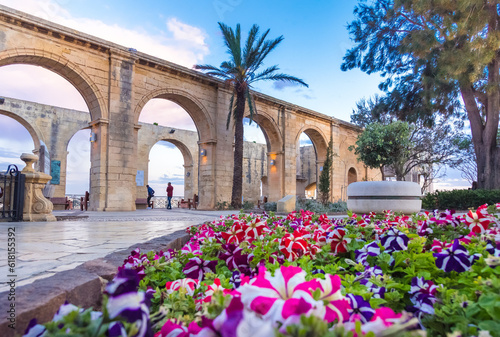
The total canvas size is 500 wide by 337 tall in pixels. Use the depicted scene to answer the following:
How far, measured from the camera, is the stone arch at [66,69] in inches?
371

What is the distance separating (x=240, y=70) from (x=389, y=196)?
1012 cm

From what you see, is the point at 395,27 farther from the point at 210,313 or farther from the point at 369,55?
the point at 210,313

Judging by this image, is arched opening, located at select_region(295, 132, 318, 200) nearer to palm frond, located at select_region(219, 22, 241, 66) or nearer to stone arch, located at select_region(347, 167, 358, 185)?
stone arch, located at select_region(347, 167, 358, 185)

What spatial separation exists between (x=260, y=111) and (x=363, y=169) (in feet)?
40.2

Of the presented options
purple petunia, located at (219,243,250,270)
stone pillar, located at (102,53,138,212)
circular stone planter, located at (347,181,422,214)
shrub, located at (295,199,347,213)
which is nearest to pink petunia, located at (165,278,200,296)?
purple petunia, located at (219,243,250,270)

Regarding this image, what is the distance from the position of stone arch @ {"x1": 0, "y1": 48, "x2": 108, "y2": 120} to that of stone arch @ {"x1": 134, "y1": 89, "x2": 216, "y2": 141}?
2335mm

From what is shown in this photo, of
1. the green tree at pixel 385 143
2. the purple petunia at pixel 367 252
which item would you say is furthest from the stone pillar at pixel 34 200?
the green tree at pixel 385 143

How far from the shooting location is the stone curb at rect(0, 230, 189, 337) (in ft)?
2.50

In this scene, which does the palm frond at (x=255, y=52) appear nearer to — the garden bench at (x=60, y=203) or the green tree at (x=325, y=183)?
Answer: the green tree at (x=325, y=183)

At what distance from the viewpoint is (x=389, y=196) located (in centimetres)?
496

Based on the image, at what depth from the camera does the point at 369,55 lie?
1527 cm

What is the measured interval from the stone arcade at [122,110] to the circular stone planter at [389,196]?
8.79 m

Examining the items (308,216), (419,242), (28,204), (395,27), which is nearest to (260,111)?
(395,27)

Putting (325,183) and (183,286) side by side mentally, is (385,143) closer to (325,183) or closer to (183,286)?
(325,183)
